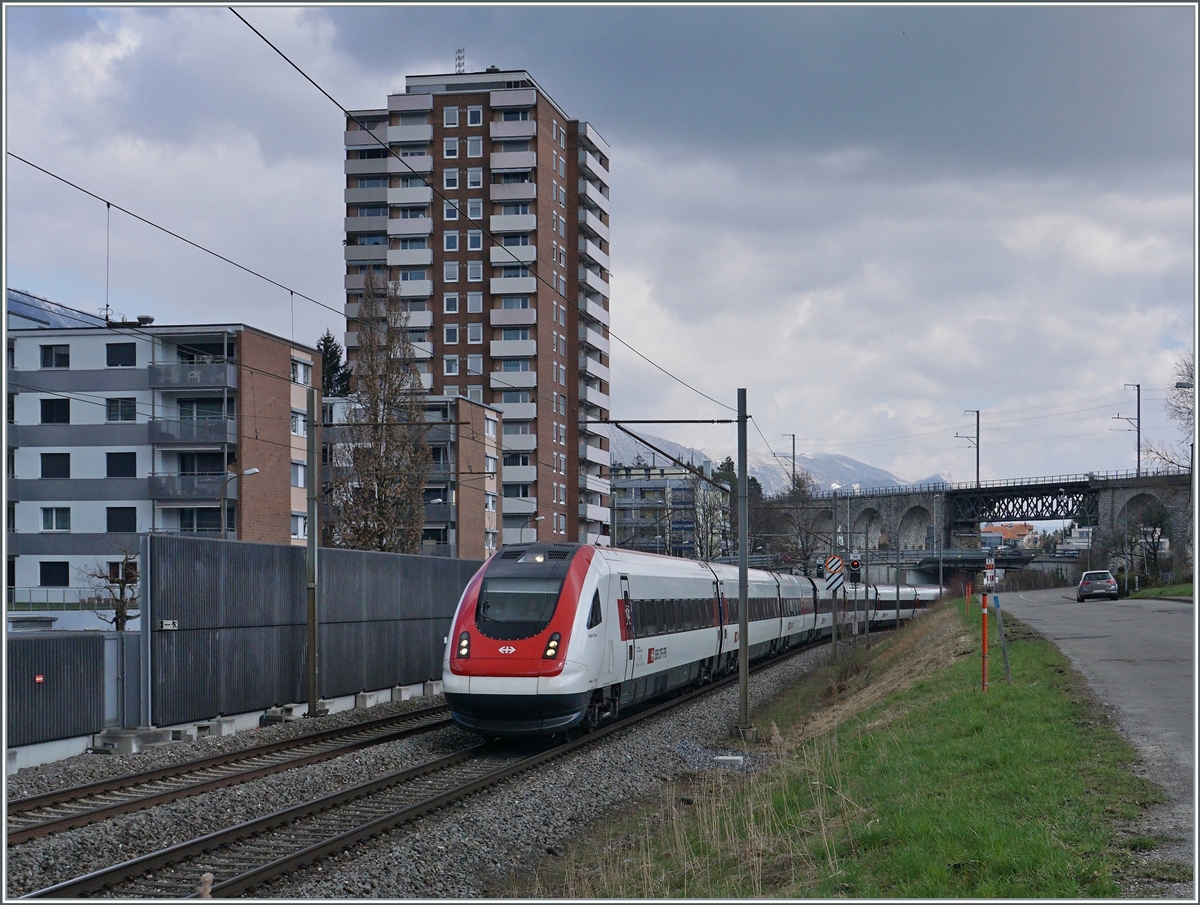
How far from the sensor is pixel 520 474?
3223 inches

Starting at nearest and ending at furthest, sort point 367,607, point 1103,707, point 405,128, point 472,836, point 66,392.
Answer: point 472,836 < point 1103,707 < point 367,607 < point 66,392 < point 405,128

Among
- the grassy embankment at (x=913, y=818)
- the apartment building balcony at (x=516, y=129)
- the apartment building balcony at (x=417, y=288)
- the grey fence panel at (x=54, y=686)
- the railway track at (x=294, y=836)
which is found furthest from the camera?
the apartment building balcony at (x=417, y=288)

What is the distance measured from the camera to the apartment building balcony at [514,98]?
3238 inches

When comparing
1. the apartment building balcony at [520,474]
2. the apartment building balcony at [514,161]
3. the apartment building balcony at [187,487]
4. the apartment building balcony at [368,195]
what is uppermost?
the apartment building balcony at [514,161]

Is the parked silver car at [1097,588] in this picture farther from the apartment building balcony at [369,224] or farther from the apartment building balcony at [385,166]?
the apartment building balcony at [369,224]

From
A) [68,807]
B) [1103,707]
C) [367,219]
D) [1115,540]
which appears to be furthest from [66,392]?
[1115,540]

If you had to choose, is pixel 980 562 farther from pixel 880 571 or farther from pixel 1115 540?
pixel 1115 540

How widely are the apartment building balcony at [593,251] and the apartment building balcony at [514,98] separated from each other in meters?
11.1

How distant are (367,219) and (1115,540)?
56.7 m

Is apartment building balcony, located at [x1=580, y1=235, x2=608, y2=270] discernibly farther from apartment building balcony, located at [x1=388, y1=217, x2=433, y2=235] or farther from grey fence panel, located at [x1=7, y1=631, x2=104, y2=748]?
grey fence panel, located at [x1=7, y1=631, x2=104, y2=748]

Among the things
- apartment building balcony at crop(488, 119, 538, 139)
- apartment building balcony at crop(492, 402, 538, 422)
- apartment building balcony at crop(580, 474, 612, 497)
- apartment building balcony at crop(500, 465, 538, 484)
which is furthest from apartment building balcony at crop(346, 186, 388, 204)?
apartment building balcony at crop(580, 474, 612, 497)

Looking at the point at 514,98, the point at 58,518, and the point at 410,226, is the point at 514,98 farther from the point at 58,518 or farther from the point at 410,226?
the point at 58,518

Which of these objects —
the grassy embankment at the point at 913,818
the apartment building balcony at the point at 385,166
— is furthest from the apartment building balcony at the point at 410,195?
the grassy embankment at the point at 913,818

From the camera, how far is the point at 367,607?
24.5 metres
